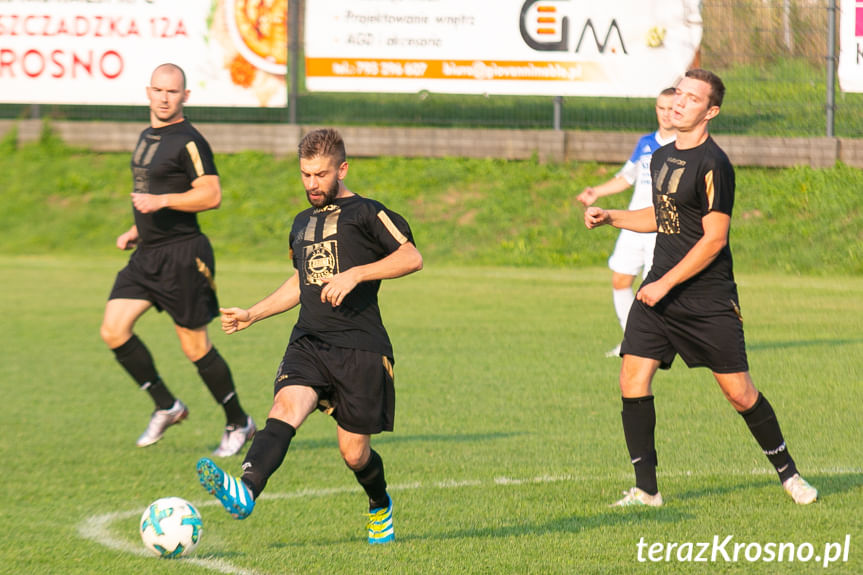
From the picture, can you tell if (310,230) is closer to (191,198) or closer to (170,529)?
(170,529)

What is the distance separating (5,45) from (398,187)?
7339 millimetres

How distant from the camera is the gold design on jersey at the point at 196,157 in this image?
303 inches

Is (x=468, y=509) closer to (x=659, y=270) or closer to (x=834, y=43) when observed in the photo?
(x=659, y=270)

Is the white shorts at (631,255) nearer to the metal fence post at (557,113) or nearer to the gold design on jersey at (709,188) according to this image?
the gold design on jersey at (709,188)

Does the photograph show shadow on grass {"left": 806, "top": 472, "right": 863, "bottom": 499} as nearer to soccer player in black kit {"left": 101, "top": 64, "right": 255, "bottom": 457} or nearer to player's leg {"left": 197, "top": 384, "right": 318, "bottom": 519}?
player's leg {"left": 197, "top": 384, "right": 318, "bottom": 519}

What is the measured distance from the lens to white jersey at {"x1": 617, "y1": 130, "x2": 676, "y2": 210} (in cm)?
995

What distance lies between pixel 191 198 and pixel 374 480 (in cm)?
289

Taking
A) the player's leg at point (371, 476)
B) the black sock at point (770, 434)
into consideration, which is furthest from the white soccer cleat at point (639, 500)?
the player's leg at point (371, 476)

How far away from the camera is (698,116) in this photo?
5848 mm

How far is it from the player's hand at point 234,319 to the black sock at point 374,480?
0.80m

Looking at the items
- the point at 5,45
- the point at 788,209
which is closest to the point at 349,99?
the point at 5,45

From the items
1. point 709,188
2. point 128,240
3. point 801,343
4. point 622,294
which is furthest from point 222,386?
point 801,343

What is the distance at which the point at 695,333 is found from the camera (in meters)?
5.87

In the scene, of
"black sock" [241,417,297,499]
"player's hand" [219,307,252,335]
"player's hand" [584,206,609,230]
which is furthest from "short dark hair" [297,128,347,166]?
"player's hand" [584,206,609,230]
